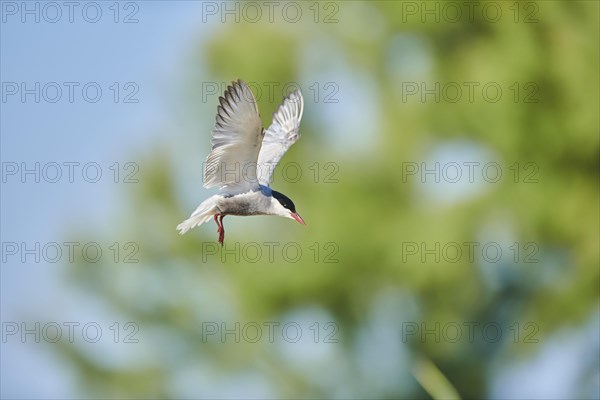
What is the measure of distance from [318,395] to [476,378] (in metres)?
0.84

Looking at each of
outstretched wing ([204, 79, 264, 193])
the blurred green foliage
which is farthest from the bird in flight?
the blurred green foliage

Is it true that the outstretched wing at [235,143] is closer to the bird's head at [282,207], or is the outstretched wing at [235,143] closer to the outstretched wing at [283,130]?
the bird's head at [282,207]

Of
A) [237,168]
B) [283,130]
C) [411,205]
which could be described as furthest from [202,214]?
[411,205]

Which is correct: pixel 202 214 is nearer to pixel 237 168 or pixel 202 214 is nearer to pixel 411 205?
pixel 237 168

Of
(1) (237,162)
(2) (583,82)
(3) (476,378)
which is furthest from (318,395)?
(1) (237,162)

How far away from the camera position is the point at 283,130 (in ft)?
10.3

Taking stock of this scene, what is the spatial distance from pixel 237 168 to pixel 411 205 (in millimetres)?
3371

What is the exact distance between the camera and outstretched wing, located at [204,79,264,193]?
97.1 inches

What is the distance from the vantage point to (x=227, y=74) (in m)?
6.00

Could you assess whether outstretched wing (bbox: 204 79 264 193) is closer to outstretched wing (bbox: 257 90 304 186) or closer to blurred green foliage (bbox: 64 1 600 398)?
outstretched wing (bbox: 257 90 304 186)

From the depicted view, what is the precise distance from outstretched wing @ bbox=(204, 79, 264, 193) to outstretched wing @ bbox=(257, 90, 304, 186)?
1.43 feet

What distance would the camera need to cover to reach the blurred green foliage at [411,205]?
5672mm

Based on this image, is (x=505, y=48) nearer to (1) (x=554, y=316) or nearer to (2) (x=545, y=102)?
(2) (x=545, y=102)

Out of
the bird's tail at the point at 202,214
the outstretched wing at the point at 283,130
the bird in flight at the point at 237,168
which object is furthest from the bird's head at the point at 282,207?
the outstretched wing at the point at 283,130
